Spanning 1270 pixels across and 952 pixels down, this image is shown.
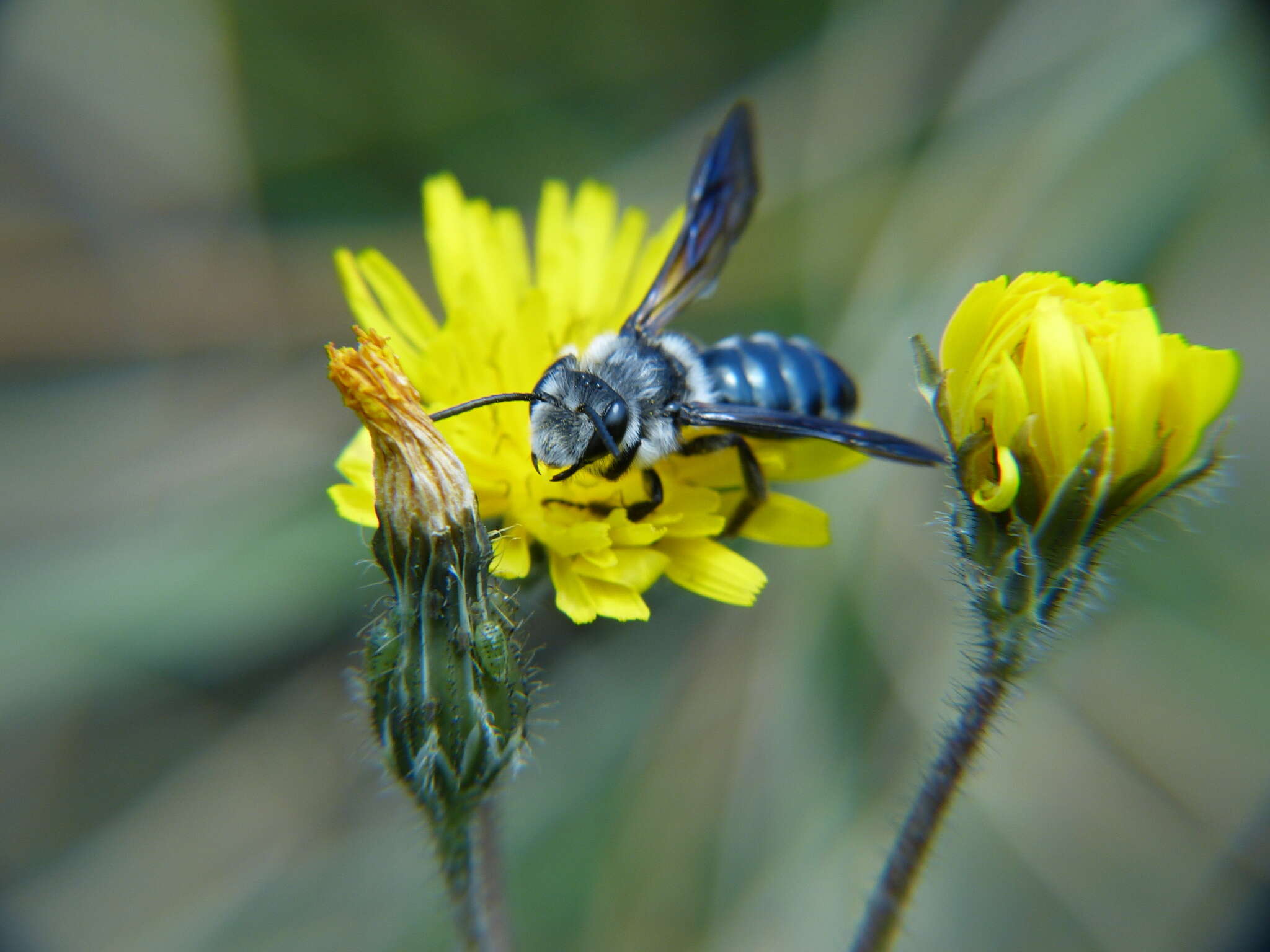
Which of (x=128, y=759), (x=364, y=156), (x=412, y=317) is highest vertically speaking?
(x=364, y=156)

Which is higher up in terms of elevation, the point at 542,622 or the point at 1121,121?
the point at 1121,121

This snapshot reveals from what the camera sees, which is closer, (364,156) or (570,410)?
(570,410)

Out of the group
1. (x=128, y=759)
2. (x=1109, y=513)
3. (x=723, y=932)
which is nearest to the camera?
(x=1109, y=513)

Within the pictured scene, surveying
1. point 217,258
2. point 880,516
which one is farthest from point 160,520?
point 880,516

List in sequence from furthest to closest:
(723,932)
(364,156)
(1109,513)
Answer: (364,156) → (723,932) → (1109,513)

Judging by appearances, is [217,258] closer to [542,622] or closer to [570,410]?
[542,622]

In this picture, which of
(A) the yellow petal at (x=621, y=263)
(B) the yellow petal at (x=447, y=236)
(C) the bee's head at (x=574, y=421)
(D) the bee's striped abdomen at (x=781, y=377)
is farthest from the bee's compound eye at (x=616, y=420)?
(A) the yellow petal at (x=621, y=263)

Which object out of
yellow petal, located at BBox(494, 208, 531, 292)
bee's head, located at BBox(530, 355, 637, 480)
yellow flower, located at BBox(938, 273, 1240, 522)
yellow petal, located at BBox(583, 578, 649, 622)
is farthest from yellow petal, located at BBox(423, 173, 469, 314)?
yellow flower, located at BBox(938, 273, 1240, 522)
